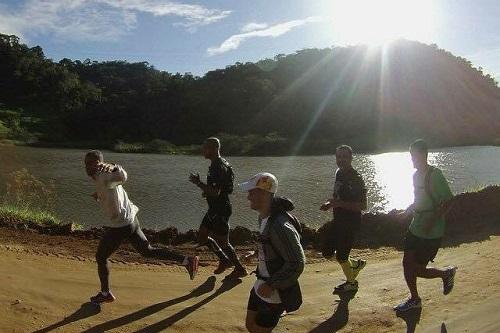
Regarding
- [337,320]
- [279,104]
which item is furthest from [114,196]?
[279,104]

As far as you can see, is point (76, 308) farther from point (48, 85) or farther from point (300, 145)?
point (48, 85)

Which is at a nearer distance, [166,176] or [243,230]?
[243,230]

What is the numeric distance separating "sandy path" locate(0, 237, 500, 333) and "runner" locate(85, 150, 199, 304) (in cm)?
42

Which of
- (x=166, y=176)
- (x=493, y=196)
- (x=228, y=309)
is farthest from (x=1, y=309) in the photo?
(x=166, y=176)

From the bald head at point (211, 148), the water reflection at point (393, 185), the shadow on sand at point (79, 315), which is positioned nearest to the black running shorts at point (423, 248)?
the bald head at point (211, 148)

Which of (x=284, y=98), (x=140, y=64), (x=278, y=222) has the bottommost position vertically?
(x=278, y=222)

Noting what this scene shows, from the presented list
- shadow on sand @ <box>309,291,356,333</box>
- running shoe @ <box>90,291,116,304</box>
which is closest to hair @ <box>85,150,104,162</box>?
running shoe @ <box>90,291,116,304</box>

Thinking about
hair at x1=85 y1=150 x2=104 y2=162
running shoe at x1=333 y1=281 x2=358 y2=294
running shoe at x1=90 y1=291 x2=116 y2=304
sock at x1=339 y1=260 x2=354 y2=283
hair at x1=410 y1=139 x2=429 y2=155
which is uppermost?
hair at x1=410 y1=139 x2=429 y2=155

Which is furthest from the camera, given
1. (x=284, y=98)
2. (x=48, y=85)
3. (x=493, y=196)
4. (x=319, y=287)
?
(x=48, y=85)

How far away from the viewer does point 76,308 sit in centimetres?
536

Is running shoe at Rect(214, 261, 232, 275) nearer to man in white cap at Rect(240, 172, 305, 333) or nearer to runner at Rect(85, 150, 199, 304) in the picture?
runner at Rect(85, 150, 199, 304)

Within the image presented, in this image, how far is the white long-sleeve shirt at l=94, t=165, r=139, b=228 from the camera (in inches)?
196

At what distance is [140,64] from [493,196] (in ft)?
441

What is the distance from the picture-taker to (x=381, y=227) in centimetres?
1016
